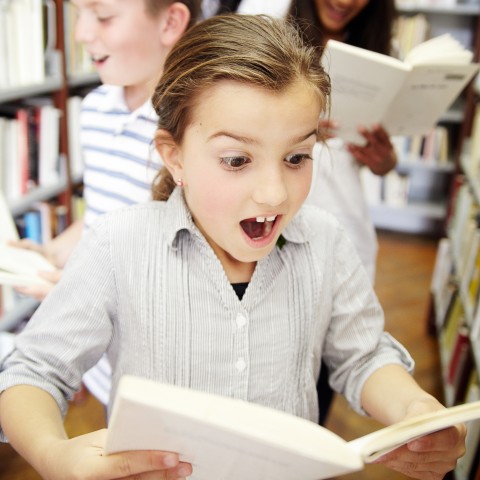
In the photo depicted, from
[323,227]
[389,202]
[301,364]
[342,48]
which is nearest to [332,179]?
[342,48]

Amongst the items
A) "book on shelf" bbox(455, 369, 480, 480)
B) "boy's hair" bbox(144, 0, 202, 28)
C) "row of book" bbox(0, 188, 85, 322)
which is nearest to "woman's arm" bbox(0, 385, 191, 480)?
"boy's hair" bbox(144, 0, 202, 28)

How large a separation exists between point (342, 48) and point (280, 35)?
39 cm

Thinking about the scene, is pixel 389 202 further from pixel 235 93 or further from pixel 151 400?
pixel 151 400

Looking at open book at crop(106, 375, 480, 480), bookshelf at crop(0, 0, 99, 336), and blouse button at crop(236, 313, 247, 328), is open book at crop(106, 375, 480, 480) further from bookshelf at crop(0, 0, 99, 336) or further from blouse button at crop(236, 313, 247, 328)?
bookshelf at crop(0, 0, 99, 336)

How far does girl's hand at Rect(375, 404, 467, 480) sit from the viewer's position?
2.37 feet

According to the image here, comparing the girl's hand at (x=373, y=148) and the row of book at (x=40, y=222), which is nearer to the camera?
the girl's hand at (x=373, y=148)

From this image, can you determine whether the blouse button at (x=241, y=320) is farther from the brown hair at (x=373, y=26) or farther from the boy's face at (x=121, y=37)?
the brown hair at (x=373, y=26)

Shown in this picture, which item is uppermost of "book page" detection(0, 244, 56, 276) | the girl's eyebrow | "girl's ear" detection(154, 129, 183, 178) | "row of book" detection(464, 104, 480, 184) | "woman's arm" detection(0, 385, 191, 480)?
the girl's eyebrow

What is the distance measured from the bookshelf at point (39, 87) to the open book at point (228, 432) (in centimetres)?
174

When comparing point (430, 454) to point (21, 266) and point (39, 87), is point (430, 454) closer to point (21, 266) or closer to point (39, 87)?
point (21, 266)

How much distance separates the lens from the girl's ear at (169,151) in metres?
0.82

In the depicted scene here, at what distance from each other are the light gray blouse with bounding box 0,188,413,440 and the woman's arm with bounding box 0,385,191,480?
0.04 meters

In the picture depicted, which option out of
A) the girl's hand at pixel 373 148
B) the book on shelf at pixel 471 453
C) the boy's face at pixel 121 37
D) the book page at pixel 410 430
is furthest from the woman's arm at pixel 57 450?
the book on shelf at pixel 471 453

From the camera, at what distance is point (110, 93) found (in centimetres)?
118
